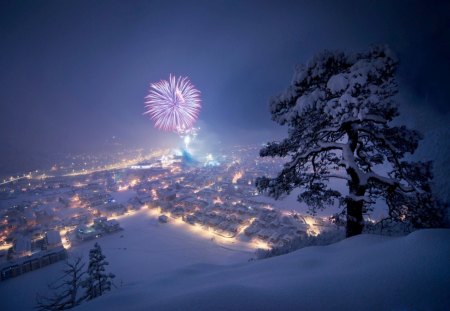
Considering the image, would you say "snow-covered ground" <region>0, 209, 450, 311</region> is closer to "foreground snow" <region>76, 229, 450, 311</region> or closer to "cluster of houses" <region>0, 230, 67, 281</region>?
"foreground snow" <region>76, 229, 450, 311</region>

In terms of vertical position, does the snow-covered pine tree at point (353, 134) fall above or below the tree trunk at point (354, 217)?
above

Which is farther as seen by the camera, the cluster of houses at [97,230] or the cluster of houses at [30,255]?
the cluster of houses at [97,230]

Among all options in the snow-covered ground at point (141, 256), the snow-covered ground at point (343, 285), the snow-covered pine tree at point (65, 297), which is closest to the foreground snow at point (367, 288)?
the snow-covered ground at point (343, 285)

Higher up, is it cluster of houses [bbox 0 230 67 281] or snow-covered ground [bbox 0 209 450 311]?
cluster of houses [bbox 0 230 67 281]

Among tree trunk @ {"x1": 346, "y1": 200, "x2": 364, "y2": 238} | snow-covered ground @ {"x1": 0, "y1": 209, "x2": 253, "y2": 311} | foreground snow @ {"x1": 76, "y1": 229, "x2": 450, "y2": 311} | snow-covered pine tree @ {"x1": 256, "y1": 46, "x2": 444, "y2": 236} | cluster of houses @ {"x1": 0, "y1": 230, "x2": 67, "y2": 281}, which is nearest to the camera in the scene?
foreground snow @ {"x1": 76, "y1": 229, "x2": 450, "y2": 311}

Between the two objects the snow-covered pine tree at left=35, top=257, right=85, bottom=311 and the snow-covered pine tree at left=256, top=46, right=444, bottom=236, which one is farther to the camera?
the snow-covered pine tree at left=35, top=257, right=85, bottom=311

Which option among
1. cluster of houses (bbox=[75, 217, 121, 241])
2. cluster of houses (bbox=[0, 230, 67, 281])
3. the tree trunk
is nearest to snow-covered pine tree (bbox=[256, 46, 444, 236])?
the tree trunk

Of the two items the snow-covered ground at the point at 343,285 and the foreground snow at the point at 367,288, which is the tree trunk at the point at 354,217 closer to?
the snow-covered ground at the point at 343,285
